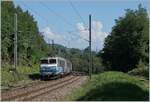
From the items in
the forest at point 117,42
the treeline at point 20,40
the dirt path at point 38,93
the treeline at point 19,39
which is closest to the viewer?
the dirt path at point 38,93

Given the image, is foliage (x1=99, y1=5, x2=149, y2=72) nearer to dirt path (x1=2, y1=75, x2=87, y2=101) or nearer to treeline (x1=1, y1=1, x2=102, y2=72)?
treeline (x1=1, y1=1, x2=102, y2=72)

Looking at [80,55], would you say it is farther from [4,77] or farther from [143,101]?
[143,101]

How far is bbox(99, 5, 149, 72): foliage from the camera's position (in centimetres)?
8806

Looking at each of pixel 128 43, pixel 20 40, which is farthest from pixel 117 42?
pixel 20 40

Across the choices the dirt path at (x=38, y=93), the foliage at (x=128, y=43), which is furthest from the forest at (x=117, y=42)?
the dirt path at (x=38, y=93)

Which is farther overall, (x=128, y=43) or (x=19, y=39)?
(x=128, y=43)

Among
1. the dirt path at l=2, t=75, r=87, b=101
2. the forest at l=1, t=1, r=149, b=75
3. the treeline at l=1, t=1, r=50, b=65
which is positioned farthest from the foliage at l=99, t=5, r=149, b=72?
the dirt path at l=2, t=75, r=87, b=101

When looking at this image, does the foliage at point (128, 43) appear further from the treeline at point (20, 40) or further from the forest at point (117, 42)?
the treeline at point (20, 40)

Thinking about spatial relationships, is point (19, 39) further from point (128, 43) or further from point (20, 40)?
point (128, 43)

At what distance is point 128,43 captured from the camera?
299 feet

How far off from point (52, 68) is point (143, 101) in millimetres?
38318

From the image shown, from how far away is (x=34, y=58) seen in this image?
10244 cm

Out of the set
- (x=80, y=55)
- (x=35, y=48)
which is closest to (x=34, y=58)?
(x=35, y=48)

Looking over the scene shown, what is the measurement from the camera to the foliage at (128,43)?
88062 millimetres
